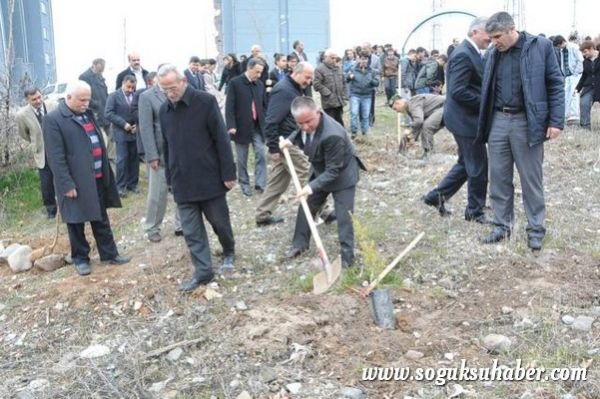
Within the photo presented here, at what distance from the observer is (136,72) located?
8.71m

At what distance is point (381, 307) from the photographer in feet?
13.2

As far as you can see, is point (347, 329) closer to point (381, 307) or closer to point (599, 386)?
point (381, 307)

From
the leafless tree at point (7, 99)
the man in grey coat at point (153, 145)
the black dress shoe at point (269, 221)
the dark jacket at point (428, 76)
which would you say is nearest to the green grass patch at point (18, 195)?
the leafless tree at point (7, 99)

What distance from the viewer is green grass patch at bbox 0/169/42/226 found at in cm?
833

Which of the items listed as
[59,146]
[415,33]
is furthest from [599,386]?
[415,33]

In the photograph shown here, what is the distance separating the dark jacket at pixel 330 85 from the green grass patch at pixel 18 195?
4555mm

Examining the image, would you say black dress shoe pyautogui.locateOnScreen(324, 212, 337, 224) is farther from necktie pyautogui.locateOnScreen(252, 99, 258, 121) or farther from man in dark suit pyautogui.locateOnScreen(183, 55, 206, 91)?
man in dark suit pyautogui.locateOnScreen(183, 55, 206, 91)

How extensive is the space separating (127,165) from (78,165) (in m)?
3.43

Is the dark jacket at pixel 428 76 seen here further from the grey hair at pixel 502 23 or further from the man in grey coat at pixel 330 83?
the grey hair at pixel 502 23

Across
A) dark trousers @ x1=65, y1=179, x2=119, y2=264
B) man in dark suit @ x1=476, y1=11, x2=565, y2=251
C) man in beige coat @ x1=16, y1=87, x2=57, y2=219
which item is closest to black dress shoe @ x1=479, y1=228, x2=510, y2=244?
man in dark suit @ x1=476, y1=11, x2=565, y2=251

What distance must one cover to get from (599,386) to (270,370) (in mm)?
1804

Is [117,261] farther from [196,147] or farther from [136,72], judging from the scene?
[136,72]

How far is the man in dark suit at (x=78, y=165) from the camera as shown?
5027 millimetres

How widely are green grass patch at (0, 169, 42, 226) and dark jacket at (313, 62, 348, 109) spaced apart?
Result: 179 inches
